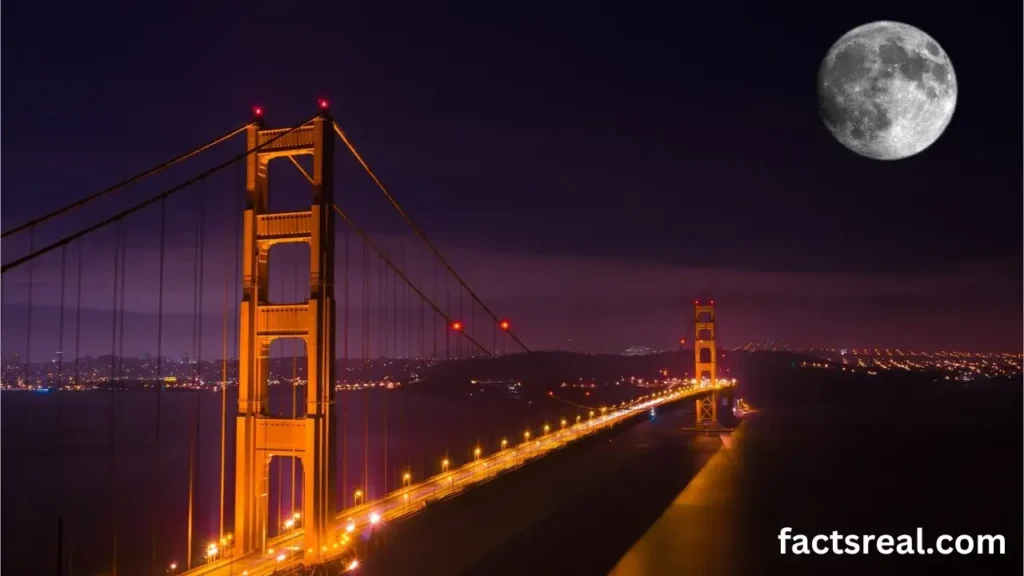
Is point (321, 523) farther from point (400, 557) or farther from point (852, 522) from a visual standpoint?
point (852, 522)

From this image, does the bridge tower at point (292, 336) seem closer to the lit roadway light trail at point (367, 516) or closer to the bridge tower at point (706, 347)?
the lit roadway light trail at point (367, 516)

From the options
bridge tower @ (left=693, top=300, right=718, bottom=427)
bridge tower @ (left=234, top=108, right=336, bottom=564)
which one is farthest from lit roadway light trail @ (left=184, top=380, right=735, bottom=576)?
bridge tower @ (left=693, top=300, right=718, bottom=427)

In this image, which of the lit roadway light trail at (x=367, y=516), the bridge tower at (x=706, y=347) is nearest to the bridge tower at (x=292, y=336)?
the lit roadway light trail at (x=367, y=516)

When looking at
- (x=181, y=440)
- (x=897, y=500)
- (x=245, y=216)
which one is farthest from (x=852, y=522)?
(x=181, y=440)

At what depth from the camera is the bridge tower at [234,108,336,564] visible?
12617 millimetres

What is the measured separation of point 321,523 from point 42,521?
1285 inches

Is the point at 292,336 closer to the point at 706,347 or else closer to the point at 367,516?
the point at 367,516

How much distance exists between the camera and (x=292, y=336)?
12.9m

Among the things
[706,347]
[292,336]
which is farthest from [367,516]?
[706,347]

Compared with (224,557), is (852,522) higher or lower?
lower

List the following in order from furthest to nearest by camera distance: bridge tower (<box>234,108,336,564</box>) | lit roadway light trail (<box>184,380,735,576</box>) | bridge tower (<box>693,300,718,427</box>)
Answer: bridge tower (<box>693,300,718,427</box>)
bridge tower (<box>234,108,336,564</box>)
lit roadway light trail (<box>184,380,735,576</box>)

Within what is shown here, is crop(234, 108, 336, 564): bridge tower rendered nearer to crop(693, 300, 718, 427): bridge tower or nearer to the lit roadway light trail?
the lit roadway light trail

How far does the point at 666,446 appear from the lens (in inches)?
2345

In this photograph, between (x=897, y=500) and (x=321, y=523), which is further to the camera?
(x=897, y=500)
